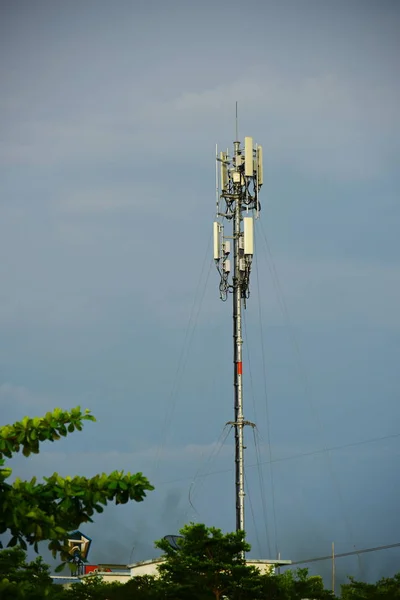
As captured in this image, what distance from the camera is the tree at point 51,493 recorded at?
1612 cm

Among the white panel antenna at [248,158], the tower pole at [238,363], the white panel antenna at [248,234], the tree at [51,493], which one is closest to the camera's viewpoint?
the tree at [51,493]

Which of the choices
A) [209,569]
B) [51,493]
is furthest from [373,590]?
[51,493]

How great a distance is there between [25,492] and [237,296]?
36805 mm

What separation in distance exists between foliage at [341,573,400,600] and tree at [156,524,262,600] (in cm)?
547

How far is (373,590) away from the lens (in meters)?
46.2

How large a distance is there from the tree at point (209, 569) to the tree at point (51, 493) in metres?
22.9

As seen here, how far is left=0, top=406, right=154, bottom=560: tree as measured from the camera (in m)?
16.1

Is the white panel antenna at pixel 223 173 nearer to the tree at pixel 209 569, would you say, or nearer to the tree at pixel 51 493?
the tree at pixel 209 569

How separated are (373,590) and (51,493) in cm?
3228

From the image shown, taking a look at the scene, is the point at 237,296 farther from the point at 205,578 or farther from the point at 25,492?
the point at 25,492

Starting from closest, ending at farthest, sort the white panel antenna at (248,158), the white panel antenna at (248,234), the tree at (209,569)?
1. the tree at (209,569)
2. the white panel antenna at (248,234)
3. the white panel antenna at (248,158)

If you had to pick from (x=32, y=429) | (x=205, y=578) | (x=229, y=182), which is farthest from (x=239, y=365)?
(x=32, y=429)

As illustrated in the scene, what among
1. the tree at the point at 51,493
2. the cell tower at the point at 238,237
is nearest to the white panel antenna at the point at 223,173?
the cell tower at the point at 238,237

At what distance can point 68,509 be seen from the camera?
655 inches
